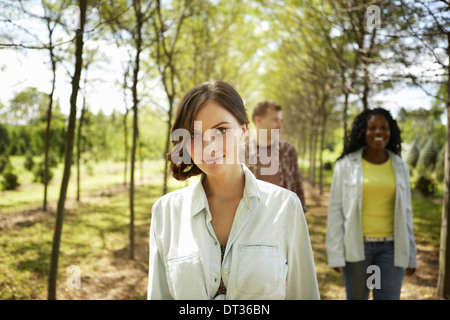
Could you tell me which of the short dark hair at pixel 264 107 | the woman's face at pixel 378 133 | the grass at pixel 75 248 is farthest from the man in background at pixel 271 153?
the grass at pixel 75 248

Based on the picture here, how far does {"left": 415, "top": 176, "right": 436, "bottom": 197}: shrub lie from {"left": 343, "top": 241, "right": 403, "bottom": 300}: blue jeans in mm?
9708

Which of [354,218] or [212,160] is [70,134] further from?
[354,218]

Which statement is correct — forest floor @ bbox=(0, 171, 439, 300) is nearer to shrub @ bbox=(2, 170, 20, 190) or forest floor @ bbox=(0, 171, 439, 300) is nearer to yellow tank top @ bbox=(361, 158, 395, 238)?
yellow tank top @ bbox=(361, 158, 395, 238)

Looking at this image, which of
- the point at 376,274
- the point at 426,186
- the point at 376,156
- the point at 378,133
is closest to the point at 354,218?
the point at 376,274

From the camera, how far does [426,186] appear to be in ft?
36.2

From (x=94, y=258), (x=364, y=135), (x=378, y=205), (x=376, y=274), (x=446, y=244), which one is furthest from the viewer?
(x=94, y=258)

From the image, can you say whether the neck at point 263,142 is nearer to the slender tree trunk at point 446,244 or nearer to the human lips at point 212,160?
the slender tree trunk at point 446,244

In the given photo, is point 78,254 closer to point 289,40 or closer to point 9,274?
point 9,274

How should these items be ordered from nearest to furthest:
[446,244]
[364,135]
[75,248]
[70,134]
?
1. [364,135]
2. [70,134]
3. [446,244]
4. [75,248]

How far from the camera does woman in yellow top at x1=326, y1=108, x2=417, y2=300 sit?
2.71 m

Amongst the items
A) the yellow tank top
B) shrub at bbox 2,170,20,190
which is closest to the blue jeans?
the yellow tank top

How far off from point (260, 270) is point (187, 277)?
262 mm

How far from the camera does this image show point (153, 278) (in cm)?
129

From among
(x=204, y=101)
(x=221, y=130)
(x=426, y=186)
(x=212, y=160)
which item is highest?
(x=204, y=101)
